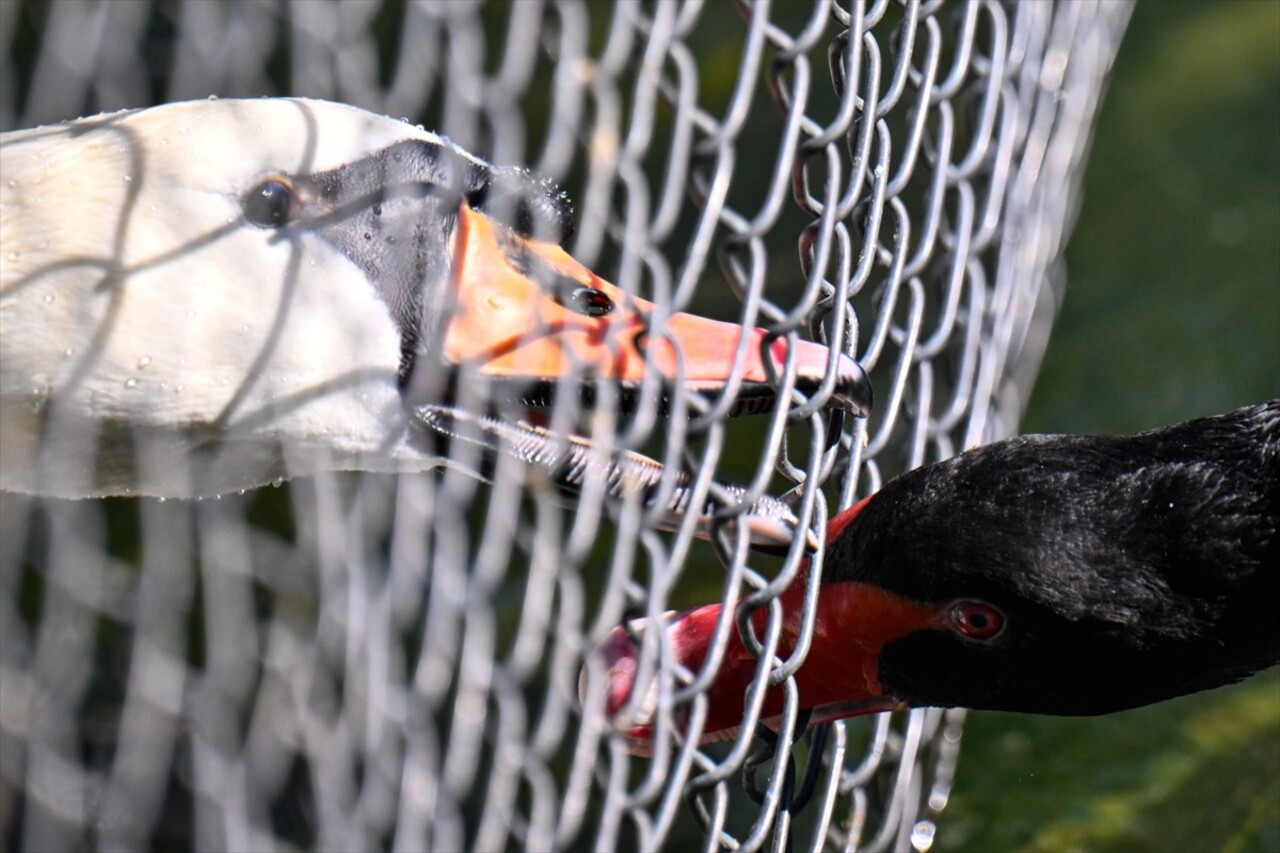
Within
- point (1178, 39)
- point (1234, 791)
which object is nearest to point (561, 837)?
point (1234, 791)

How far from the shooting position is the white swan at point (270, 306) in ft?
6.20

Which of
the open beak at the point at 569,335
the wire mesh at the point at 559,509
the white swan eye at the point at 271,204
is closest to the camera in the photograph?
the wire mesh at the point at 559,509

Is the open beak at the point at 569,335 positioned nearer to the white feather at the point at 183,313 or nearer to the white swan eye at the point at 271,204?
the white feather at the point at 183,313

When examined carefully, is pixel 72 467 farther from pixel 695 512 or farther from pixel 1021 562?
pixel 1021 562

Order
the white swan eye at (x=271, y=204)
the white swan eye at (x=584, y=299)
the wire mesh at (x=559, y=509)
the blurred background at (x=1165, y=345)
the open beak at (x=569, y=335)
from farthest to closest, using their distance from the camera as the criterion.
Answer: the blurred background at (x=1165, y=345) → the white swan eye at (x=584, y=299) → the white swan eye at (x=271, y=204) → the open beak at (x=569, y=335) → the wire mesh at (x=559, y=509)

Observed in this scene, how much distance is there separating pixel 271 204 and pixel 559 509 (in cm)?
135

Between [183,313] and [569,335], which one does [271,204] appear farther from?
[569,335]

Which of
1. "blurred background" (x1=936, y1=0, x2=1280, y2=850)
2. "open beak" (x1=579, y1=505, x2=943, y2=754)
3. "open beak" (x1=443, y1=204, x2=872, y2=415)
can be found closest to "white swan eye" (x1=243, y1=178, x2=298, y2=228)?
"open beak" (x1=443, y1=204, x2=872, y2=415)

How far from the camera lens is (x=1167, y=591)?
204 cm

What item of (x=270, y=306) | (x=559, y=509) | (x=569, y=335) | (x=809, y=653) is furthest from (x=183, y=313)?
(x=559, y=509)

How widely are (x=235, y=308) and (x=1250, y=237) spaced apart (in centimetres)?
293

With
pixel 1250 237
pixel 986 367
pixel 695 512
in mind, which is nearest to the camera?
pixel 695 512

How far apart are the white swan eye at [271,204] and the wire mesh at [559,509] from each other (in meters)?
0.28

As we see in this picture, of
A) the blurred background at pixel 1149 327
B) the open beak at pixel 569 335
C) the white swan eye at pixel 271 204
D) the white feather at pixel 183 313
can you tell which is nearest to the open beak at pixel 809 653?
the open beak at pixel 569 335
